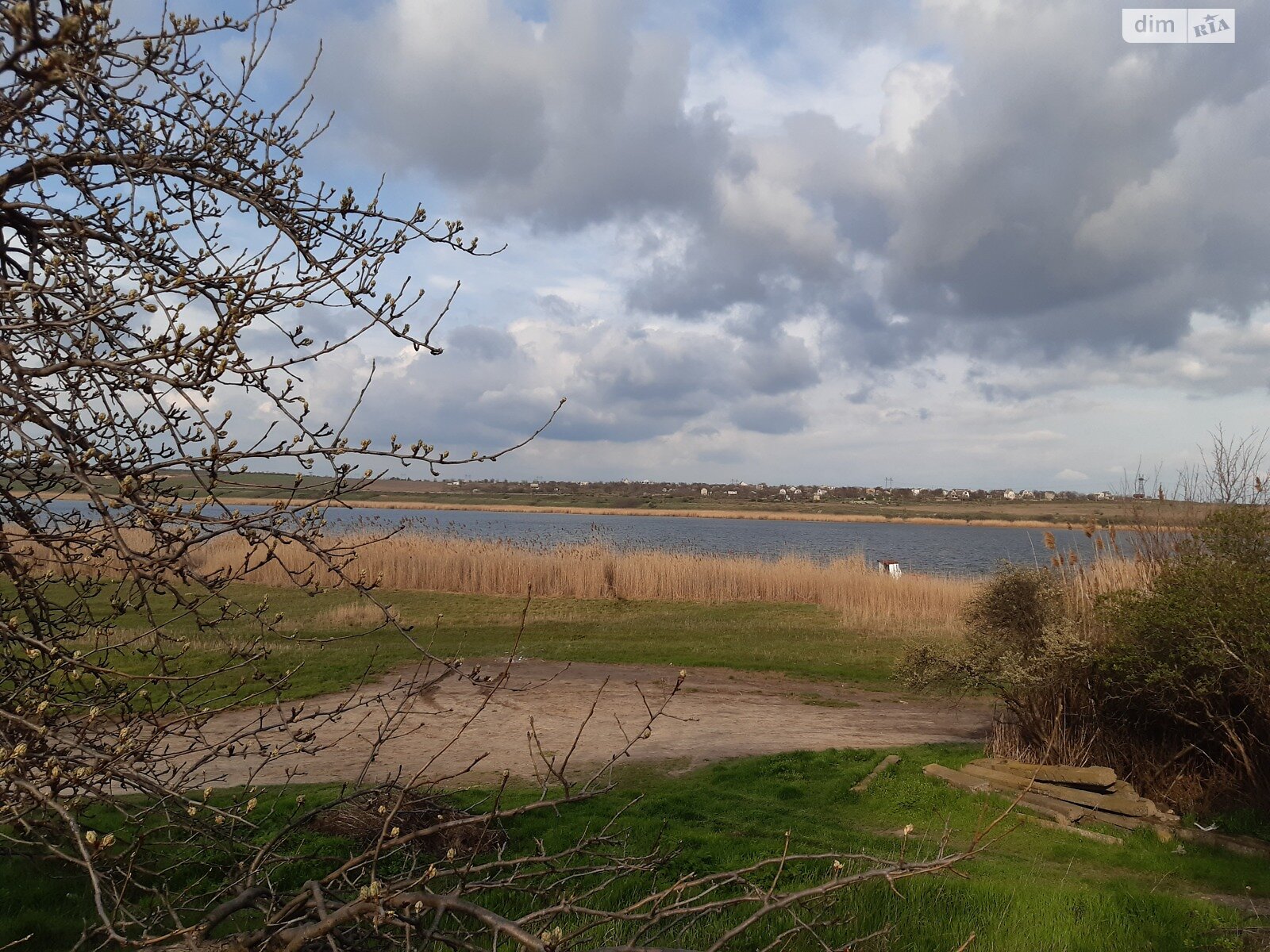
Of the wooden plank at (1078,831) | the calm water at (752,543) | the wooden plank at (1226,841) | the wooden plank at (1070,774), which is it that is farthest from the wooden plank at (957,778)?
the calm water at (752,543)

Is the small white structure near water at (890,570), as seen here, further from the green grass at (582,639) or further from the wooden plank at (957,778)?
the wooden plank at (957,778)

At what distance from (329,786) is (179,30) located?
5743mm

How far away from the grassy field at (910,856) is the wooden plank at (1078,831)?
0.09 meters

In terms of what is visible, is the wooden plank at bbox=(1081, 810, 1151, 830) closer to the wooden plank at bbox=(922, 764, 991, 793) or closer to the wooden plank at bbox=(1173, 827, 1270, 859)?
the wooden plank at bbox=(1173, 827, 1270, 859)

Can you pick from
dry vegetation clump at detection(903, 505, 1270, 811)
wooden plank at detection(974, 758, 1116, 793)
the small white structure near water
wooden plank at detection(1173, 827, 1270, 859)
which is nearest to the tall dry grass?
the small white structure near water

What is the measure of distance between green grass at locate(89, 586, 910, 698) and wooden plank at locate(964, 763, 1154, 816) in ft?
10.1

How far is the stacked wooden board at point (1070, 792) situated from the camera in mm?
7715

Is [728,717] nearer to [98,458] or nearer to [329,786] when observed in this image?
[329,786]

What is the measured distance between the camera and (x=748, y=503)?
5128 inches

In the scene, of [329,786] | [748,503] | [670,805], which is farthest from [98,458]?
[748,503]

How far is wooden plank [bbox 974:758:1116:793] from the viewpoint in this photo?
7.97 meters

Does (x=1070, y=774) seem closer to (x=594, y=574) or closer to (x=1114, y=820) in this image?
(x=1114, y=820)

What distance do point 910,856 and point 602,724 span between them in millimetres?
5138

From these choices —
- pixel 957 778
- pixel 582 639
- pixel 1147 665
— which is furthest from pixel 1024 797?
pixel 582 639
